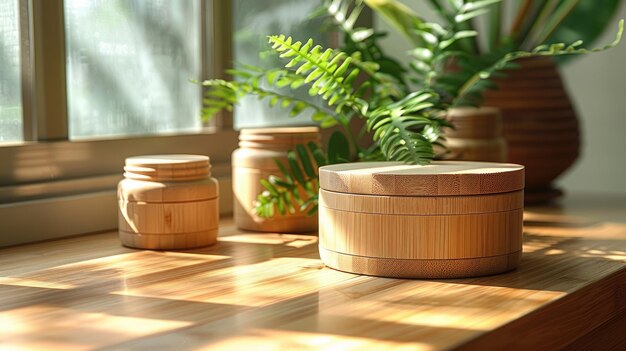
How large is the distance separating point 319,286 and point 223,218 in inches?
18.5

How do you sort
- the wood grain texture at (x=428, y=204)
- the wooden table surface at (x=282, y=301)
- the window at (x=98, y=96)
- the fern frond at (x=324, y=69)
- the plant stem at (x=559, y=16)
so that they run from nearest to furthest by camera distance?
1. the wooden table surface at (x=282, y=301)
2. the wood grain texture at (x=428, y=204)
3. the fern frond at (x=324, y=69)
4. the window at (x=98, y=96)
5. the plant stem at (x=559, y=16)

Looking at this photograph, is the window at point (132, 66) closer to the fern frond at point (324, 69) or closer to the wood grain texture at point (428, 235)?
the fern frond at point (324, 69)

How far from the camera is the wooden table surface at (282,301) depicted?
0.60 metres

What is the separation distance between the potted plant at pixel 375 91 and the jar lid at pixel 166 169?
0.11 metres

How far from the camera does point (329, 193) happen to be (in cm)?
83

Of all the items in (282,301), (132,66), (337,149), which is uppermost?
(132,66)

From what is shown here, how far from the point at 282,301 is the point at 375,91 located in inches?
18.3

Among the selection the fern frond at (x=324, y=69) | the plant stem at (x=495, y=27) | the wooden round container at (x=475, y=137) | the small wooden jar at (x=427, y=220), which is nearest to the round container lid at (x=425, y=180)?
the small wooden jar at (x=427, y=220)

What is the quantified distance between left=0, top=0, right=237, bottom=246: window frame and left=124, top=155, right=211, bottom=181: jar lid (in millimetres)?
140

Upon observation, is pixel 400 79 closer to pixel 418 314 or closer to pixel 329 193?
pixel 329 193

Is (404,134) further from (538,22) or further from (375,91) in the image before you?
(538,22)

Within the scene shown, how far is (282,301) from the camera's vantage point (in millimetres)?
714

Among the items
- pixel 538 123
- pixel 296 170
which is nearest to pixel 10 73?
pixel 296 170

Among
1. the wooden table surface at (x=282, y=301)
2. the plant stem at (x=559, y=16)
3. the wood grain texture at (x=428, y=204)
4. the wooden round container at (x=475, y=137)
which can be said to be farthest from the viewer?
the plant stem at (x=559, y=16)
